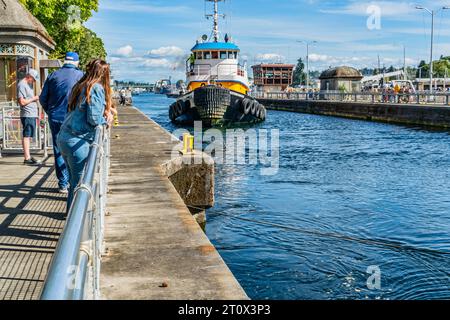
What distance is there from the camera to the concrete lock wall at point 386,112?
3497 centimetres

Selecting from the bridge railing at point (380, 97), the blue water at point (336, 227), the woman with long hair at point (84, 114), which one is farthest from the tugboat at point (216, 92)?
the woman with long hair at point (84, 114)

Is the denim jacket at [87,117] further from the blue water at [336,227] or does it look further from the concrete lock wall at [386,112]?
the concrete lock wall at [386,112]

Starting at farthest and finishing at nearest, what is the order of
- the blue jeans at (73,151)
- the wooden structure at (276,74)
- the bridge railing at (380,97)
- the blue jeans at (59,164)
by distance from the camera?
the wooden structure at (276,74) < the bridge railing at (380,97) < the blue jeans at (59,164) < the blue jeans at (73,151)

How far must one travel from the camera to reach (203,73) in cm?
4394

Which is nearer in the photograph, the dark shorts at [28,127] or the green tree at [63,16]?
the dark shorts at [28,127]

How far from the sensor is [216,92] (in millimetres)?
37406

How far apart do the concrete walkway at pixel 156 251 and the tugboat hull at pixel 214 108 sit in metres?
28.1

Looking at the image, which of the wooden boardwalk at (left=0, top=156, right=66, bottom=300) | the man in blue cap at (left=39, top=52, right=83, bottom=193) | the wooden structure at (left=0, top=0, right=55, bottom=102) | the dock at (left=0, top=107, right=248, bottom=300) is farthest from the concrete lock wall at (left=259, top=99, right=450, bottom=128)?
the man in blue cap at (left=39, top=52, right=83, bottom=193)

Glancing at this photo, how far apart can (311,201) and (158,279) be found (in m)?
8.85

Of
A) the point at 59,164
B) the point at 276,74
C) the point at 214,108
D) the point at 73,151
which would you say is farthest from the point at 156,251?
the point at 276,74
